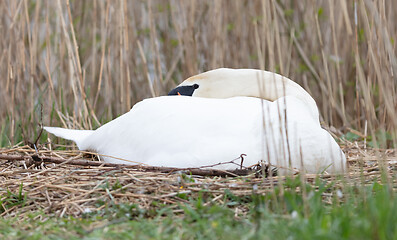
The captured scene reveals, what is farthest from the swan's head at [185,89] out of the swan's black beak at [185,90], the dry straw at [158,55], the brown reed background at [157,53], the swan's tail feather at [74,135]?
the brown reed background at [157,53]

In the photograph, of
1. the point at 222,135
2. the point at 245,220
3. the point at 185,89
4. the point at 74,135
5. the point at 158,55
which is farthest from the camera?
the point at 158,55

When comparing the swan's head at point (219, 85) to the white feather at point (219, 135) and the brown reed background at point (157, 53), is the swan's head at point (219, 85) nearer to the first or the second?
the white feather at point (219, 135)

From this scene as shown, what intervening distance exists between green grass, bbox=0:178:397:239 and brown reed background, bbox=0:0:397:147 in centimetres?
205

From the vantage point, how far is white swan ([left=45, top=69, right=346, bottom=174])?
2402 mm

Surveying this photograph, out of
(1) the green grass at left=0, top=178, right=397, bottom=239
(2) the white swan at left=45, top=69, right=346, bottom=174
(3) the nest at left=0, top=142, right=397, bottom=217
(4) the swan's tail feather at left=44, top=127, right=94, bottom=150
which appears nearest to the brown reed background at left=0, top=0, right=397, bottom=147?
(4) the swan's tail feather at left=44, top=127, right=94, bottom=150

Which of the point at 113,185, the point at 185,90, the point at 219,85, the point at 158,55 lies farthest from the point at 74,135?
the point at 158,55

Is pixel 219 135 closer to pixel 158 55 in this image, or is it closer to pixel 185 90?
pixel 185 90

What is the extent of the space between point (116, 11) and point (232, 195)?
2547 mm

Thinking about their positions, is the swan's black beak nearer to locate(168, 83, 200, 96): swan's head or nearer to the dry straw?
locate(168, 83, 200, 96): swan's head

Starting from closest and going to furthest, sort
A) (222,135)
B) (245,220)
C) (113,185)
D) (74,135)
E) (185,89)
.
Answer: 1. (245,220)
2. (113,185)
3. (222,135)
4. (185,89)
5. (74,135)

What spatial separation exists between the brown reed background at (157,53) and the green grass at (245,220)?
2.05 meters

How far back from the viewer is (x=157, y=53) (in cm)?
447

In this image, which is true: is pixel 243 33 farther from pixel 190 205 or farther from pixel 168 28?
pixel 190 205

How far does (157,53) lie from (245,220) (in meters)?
2.82
